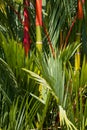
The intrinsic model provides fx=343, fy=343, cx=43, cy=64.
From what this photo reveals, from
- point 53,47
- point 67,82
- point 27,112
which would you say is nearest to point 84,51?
point 53,47

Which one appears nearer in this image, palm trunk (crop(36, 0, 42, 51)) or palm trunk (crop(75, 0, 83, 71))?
palm trunk (crop(36, 0, 42, 51))

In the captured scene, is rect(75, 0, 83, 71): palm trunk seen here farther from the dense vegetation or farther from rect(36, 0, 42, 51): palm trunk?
rect(36, 0, 42, 51): palm trunk

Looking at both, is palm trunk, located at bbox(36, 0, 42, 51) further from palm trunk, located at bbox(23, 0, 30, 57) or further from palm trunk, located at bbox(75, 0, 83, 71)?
palm trunk, located at bbox(75, 0, 83, 71)

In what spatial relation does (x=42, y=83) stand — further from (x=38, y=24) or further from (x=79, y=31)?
(x=79, y=31)

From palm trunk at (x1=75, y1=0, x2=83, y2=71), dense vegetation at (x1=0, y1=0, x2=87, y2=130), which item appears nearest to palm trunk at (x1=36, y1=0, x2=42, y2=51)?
dense vegetation at (x1=0, y1=0, x2=87, y2=130)

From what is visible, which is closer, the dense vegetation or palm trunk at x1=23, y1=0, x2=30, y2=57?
the dense vegetation

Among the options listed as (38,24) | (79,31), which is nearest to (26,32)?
(38,24)

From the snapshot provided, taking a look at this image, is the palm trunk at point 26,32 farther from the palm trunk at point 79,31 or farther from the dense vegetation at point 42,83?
the palm trunk at point 79,31

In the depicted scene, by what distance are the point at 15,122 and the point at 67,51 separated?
350mm

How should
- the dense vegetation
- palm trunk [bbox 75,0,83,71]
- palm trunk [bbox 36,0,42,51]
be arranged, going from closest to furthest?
the dense vegetation
palm trunk [bbox 36,0,42,51]
palm trunk [bbox 75,0,83,71]

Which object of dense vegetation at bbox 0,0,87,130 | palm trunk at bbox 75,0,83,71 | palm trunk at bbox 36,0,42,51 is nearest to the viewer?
dense vegetation at bbox 0,0,87,130

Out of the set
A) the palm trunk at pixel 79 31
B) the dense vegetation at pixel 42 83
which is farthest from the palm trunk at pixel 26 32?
the palm trunk at pixel 79 31

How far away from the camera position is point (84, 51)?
5.31 feet

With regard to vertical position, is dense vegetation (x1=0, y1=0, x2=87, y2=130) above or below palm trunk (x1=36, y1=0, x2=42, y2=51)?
below
